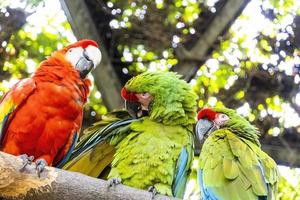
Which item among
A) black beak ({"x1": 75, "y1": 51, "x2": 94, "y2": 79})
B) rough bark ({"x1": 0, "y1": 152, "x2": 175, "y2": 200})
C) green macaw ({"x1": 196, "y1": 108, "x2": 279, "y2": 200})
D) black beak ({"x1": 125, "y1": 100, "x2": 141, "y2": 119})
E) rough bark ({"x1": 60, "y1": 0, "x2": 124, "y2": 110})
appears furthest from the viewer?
rough bark ({"x1": 60, "y1": 0, "x2": 124, "y2": 110})

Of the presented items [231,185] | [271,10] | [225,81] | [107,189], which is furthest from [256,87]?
[107,189]

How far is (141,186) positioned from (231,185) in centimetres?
48

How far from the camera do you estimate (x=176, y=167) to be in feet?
10.0

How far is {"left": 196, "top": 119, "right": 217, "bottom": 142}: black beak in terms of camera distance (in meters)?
3.57

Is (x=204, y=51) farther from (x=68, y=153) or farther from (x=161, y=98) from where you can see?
(x=68, y=153)

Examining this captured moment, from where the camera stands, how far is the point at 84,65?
330cm

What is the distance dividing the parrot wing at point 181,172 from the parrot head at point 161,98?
22 cm

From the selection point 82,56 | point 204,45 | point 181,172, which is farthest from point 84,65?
point 204,45

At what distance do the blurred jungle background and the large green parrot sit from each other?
1.07 m

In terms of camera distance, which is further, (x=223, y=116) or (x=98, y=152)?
(x=223, y=116)

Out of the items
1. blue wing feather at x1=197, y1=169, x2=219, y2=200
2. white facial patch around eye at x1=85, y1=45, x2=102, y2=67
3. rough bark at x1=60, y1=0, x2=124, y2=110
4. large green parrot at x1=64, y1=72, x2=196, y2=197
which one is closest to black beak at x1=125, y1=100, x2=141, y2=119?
large green parrot at x1=64, y1=72, x2=196, y2=197

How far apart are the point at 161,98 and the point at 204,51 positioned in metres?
1.35

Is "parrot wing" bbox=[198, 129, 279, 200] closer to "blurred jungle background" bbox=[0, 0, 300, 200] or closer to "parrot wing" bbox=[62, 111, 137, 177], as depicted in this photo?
"parrot wing" bbox=[62, 111, 137, 177]

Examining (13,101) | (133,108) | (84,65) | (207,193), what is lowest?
(207,193)
